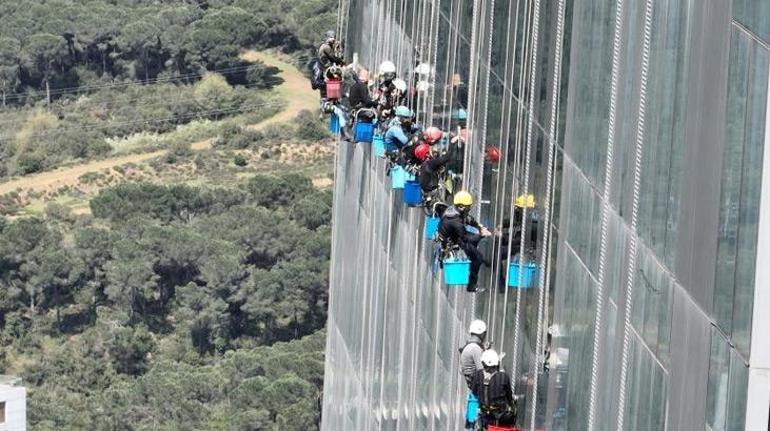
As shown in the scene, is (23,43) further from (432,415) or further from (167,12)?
(432,415)

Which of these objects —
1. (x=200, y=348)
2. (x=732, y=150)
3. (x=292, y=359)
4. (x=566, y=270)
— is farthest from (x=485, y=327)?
(x=200, y=348)

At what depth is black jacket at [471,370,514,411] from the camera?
71.7 ft

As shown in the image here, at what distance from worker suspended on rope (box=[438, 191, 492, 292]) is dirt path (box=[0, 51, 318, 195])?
314ft

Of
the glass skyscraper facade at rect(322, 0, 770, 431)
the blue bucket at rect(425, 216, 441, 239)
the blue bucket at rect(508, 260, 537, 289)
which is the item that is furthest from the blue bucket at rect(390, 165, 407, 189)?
the blue bucket at rect(508, 260, 537, 289)

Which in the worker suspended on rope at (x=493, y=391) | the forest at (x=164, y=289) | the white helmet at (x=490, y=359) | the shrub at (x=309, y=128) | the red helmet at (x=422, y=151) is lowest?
the forest at (x=164, y=289)

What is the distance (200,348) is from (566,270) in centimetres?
8055

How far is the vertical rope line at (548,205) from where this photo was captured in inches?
810

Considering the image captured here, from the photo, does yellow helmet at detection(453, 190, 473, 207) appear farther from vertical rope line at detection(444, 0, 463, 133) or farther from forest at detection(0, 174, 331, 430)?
forest at detection(0, 174, 331, 430)

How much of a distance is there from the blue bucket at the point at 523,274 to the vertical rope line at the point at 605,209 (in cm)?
355

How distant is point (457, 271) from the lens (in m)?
25.5


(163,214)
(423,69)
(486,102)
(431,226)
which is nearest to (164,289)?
(163,214)

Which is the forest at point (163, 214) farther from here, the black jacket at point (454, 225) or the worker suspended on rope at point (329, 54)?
the black jacket at point (454, 225)

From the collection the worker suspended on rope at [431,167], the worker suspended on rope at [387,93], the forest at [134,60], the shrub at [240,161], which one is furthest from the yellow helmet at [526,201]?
the forest at [134,60]

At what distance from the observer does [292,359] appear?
8900cm
